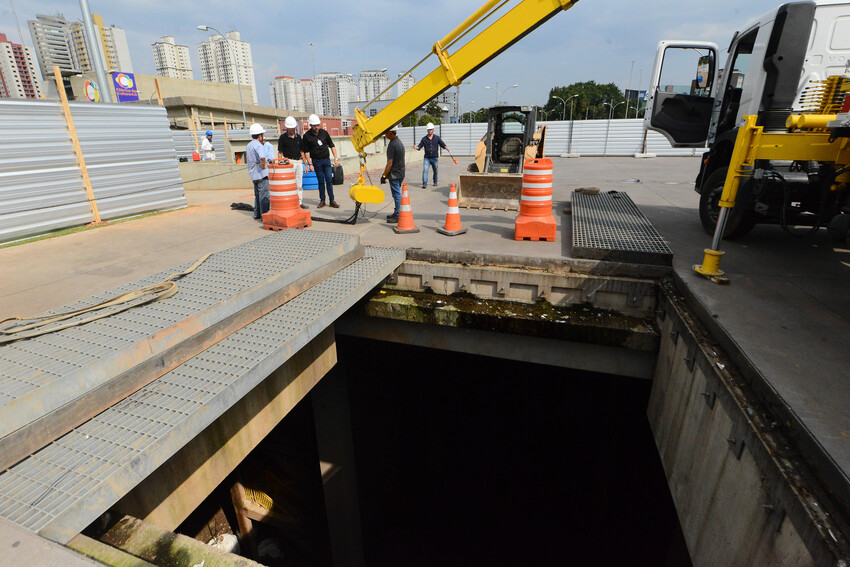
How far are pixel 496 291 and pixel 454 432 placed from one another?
435 centimetres

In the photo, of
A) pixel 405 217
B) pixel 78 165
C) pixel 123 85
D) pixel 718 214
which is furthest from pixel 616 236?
pixel 123 85

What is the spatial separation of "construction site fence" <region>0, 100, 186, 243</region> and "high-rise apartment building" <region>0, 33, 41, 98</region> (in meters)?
95.1

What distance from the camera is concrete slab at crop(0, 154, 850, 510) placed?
247cm

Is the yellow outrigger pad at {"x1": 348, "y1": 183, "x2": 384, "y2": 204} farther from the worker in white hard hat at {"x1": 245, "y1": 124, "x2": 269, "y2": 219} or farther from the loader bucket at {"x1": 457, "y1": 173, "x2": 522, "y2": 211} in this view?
the loader bucket at {"x1": 457, "y1": 173, "x2": 522, "y2": 211}

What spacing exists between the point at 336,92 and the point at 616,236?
13600cm

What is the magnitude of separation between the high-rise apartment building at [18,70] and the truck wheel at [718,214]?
10350 cm

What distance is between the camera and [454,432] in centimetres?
825

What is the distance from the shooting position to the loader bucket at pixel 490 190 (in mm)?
8359

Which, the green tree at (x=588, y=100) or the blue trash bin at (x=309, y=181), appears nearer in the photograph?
the blue trash bin at (x=309, y=181)

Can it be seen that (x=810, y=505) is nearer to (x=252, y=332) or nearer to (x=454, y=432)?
(x=252, y=332)

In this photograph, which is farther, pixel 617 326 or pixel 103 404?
pixel 617 326

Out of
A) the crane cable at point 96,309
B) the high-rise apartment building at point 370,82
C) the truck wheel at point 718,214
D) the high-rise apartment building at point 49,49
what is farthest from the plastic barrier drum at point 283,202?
the high-rise apartment building at point 370,82

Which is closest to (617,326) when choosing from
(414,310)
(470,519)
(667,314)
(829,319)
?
(667,314)

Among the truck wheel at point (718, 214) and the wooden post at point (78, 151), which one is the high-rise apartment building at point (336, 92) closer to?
the wooden post at point (78, 151)
